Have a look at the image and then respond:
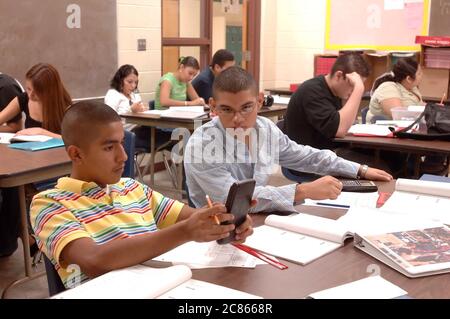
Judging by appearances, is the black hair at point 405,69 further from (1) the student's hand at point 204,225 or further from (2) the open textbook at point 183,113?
(1) the student's hand at point 204,225

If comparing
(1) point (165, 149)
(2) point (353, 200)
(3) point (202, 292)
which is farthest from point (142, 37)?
(3) point (202, 292)

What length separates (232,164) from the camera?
6.36 ft

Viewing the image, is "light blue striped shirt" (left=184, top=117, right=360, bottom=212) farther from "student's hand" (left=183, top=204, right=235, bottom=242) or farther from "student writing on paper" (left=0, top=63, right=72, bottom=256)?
Answer: "student writing on paper" (left=0, top=63, right=72, bottom=256)

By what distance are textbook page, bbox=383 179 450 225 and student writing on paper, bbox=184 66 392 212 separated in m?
0.19

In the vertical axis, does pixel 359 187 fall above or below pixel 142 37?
below

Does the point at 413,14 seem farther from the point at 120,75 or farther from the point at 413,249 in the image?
the point at 413,249

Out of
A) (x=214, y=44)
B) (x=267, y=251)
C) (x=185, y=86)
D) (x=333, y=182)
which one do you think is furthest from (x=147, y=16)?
→ (x=267, y=251)

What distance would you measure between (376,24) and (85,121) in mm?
5602

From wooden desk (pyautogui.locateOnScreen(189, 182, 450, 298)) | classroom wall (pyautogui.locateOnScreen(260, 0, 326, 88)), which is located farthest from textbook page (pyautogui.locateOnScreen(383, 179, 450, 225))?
classroom wall (pyautogui.locateOnScreen(260, 0, 326, 88))

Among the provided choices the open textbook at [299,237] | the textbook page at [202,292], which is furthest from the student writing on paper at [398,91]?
the textbook page at [202,292]

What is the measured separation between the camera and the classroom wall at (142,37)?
199 inches

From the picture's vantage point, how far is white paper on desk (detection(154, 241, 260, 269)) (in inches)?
51.8

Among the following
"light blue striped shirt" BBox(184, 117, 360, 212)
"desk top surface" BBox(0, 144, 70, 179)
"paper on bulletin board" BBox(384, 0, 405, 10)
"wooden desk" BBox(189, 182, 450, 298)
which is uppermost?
"paper on bulletin board" BBox(384, 0, 405, 10)

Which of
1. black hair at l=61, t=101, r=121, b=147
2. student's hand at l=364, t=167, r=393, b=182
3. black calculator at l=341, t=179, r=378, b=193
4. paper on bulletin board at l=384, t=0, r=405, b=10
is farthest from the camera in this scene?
paper on bulletin board at l=384, t=0, r=405, b=10
